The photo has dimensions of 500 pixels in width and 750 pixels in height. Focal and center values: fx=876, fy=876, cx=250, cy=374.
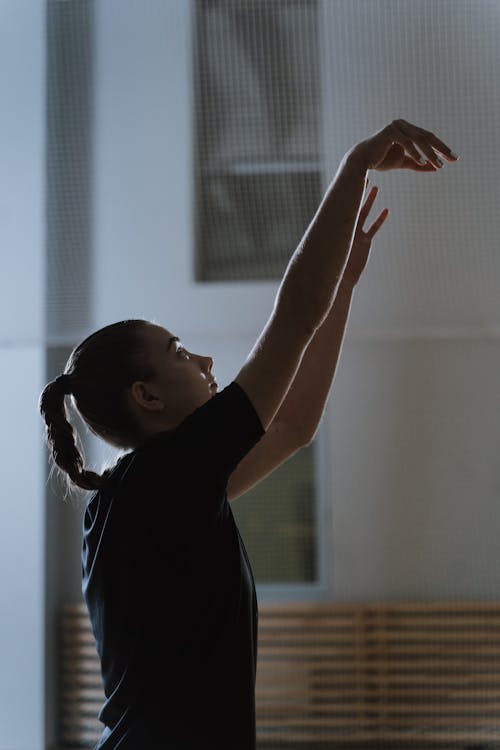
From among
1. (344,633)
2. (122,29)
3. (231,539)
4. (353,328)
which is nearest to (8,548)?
(344,633)

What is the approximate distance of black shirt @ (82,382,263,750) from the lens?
82cm

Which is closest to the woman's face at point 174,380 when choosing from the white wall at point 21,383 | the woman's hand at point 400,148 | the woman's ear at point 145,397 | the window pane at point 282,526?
the woman's ear at point 145,397

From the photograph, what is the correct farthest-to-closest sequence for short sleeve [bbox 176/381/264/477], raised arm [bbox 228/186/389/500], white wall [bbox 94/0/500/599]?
white wall [bbox 94/0/500/599] < raised arm [bbox 228/186/389/500] < short sleeve [bbox 176/381/264/477]

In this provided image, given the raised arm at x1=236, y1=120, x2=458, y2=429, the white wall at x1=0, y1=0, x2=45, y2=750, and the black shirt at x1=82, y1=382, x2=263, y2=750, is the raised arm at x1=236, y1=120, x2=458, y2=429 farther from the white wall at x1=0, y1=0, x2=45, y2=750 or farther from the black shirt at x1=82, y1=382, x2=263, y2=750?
the white wall at x1=0, y1=0, x2=45, y2=750

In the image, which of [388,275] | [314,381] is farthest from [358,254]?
[388,275]

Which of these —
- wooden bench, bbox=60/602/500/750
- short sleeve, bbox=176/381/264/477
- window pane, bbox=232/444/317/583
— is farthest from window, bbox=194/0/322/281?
short sleeve, bbox=176/381/264/477

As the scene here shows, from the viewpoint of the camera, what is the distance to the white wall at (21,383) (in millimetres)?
2945

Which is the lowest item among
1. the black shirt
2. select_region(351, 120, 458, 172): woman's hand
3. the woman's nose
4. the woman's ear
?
the black shirt

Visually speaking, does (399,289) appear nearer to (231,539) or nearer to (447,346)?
(447,346)

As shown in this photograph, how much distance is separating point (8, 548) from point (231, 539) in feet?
7.65

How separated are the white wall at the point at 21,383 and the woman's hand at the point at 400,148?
214 cm

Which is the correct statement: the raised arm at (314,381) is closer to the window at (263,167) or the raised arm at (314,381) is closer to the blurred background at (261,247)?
the blurred background at (261,247)

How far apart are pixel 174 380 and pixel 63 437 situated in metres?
0.16

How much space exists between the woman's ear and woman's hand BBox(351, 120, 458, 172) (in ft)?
→ 1.05
